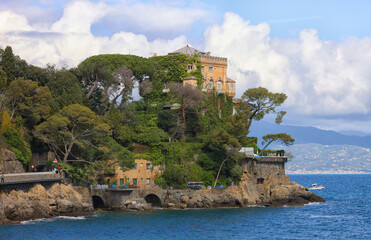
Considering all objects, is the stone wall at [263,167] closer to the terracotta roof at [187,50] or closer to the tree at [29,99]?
the terracotta roof at [187,50]

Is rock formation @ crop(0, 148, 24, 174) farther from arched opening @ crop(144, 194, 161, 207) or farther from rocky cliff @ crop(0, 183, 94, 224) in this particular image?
arched opening @ crop(144, 194, 161, 207)

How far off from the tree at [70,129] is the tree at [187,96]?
68.7 ft

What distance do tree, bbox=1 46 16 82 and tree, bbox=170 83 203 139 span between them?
25.3m

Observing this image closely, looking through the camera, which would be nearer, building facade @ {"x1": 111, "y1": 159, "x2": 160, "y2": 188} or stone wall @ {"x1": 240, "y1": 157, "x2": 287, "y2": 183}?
building facade @ {"x1": 111, "y1": 159, "x2": 160, "y2": 188}

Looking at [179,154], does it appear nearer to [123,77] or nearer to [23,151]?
[123,77]

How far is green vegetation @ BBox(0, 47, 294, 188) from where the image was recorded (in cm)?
7775

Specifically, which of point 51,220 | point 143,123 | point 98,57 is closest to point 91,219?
point 51,220

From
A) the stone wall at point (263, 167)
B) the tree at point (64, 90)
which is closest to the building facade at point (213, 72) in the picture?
the stone wall at point (263, 167)

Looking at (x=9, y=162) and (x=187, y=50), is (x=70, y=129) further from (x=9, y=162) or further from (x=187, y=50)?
(x=187, y=50)

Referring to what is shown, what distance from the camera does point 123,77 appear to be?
322 ft

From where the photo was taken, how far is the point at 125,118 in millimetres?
96375

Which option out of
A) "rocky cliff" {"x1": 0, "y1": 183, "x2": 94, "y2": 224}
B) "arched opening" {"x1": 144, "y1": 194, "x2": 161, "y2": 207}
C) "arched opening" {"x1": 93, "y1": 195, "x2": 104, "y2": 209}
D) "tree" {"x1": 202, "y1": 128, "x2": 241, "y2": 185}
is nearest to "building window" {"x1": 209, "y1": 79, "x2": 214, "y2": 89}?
"tree" {"x1": 202, "y1": 128, "x2": 241, "y2": 185}

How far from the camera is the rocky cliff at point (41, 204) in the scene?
6094 centimetres

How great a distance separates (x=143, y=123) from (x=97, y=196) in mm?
21149
